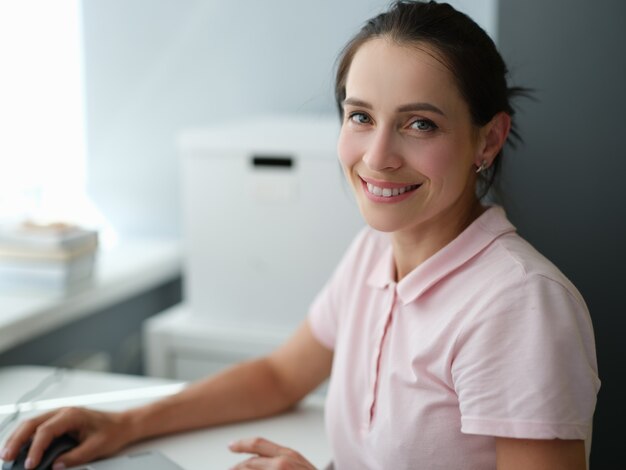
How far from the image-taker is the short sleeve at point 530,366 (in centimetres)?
87

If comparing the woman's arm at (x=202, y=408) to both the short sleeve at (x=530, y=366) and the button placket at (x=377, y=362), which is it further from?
the short sleeve at (x=530, y=366)

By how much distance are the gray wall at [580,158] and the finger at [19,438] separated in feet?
2.61

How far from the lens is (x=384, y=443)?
3.38 ft

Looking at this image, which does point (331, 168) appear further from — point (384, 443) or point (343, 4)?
point (384, 443)

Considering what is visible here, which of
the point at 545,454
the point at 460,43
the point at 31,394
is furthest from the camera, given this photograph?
the point at 31,394

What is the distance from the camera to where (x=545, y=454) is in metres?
0.88

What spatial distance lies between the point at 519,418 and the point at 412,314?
0.72ft

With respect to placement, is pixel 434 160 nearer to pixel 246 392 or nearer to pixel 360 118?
pixel 360 118

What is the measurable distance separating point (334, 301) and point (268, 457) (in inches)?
11.4

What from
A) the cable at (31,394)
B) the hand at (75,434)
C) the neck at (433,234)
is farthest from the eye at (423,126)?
the cable at (31,394)

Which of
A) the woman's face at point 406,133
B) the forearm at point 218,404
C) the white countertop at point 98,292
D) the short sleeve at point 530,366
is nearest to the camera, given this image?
the short sleeve at point 530,366

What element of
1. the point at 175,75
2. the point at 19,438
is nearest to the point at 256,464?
A: the point at 19,438

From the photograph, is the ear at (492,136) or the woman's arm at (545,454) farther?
the ear at (492,136)

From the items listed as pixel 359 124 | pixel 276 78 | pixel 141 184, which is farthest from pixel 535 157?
pixel 141 184
